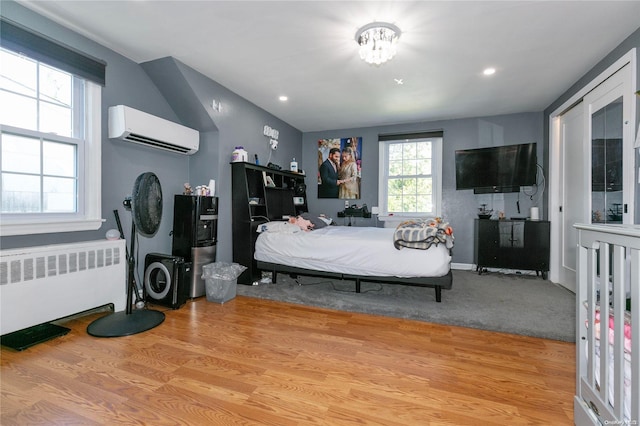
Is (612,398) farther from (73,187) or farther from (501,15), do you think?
(73,187)

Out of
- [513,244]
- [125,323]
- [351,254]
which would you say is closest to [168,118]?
[125,323]

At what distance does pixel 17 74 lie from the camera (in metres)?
2.16

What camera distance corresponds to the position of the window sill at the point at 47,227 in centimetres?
199

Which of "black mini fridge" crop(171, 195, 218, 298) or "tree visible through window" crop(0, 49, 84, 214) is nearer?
"tree visible through window" crop(0, 49, 84, 214)

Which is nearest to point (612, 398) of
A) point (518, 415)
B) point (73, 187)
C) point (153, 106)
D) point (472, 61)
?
point (518, 415)

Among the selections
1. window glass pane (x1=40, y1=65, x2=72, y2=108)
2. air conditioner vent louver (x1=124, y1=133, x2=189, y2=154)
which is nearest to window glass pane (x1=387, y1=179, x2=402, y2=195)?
air conditioner vent louver (x1=124, y1=133, x2=189, y2=154)

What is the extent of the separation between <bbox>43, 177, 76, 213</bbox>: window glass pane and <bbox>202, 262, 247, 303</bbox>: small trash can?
1316mm

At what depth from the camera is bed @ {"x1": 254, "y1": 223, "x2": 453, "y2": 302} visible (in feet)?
9.01

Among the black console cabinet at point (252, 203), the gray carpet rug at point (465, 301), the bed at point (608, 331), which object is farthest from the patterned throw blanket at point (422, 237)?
the black console cabinet at point (252, 203)

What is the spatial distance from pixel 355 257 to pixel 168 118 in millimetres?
2725

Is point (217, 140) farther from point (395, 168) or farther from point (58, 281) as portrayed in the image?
point (395, 168)

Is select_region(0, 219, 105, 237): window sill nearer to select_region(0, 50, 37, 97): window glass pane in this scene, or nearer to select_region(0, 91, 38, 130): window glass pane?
select_region(0, 91, 38, 130): window glass pane

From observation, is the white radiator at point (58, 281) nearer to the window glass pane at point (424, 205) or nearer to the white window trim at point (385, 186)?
Result: the white window trim at point (385, 186)

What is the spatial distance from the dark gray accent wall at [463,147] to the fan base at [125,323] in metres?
3.49
